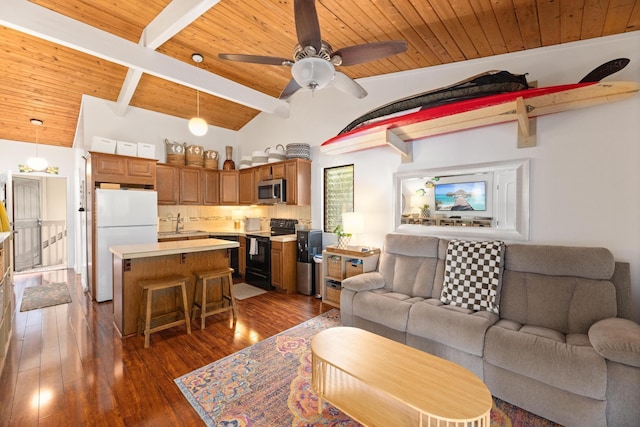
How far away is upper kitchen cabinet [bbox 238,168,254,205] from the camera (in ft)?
17.6

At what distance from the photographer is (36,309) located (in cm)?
369

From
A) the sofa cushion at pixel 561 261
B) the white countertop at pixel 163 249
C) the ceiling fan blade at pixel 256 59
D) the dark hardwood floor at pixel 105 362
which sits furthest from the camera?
the white countertop at pixel 163 249

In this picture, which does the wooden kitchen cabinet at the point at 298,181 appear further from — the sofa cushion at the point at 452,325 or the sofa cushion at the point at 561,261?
the sofa cushion at the point at 561,261

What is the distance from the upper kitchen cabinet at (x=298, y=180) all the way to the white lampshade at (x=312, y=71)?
2.59 m

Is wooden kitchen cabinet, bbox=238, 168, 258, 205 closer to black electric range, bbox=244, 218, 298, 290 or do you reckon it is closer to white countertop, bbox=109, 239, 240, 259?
black electric range, bbox=244, 218, 298, 290

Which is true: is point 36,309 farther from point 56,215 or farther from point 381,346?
point 381,346

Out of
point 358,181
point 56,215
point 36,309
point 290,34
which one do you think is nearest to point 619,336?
point 358,181

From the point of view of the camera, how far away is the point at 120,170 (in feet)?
14.0

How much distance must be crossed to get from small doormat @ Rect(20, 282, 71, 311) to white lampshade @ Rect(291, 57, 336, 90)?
15.0ft

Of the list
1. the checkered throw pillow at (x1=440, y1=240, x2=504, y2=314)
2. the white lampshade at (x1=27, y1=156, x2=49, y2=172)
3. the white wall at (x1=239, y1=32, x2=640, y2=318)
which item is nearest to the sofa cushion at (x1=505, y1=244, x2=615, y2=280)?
the checkered throw pillow at (x1=440, y1=240, x2=504, y2=314)

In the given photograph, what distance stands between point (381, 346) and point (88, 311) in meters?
3.85

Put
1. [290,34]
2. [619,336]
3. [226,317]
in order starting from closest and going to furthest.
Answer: [619,336] < [290,34] < [226,317]

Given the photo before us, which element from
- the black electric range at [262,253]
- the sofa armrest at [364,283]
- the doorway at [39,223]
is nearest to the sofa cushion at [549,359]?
the sofa armrest at [364,283]

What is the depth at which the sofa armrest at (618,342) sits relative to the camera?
5.12 ft
